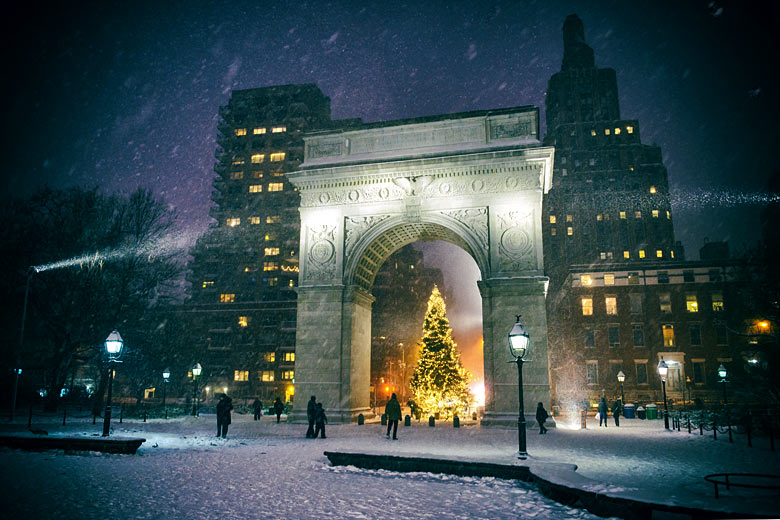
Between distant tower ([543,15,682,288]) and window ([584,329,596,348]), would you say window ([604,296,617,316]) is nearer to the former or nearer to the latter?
window ([584,329,596,348])

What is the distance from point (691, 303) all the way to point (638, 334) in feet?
21.1

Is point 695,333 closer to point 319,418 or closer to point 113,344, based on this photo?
point 319,418

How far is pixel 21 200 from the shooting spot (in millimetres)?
29141

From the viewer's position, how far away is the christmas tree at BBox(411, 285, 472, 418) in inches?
1265

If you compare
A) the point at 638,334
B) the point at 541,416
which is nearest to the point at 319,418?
the point at 541,416

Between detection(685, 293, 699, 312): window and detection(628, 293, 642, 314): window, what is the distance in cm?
455

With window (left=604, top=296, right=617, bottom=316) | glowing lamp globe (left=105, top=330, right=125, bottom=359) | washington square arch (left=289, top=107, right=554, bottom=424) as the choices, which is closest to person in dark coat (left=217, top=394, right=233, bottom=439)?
glowing lamp globe (left=105, top=330, right=125, bottom=359)

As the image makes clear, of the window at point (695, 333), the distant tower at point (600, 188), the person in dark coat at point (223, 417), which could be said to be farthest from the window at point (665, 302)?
the person in dark coat at point (223, 417)

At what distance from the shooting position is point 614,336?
175 feet

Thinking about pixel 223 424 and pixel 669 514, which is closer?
pixel 669 514

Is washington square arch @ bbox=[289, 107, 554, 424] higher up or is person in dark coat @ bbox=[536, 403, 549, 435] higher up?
washington square arch @ bbox=[289, 107, 554, 424]

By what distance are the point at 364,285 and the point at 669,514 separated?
75.3 feet

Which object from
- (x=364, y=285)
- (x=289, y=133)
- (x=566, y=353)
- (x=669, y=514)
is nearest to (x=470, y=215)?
(x=364, y=285)

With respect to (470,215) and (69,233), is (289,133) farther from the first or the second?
(470,215)
